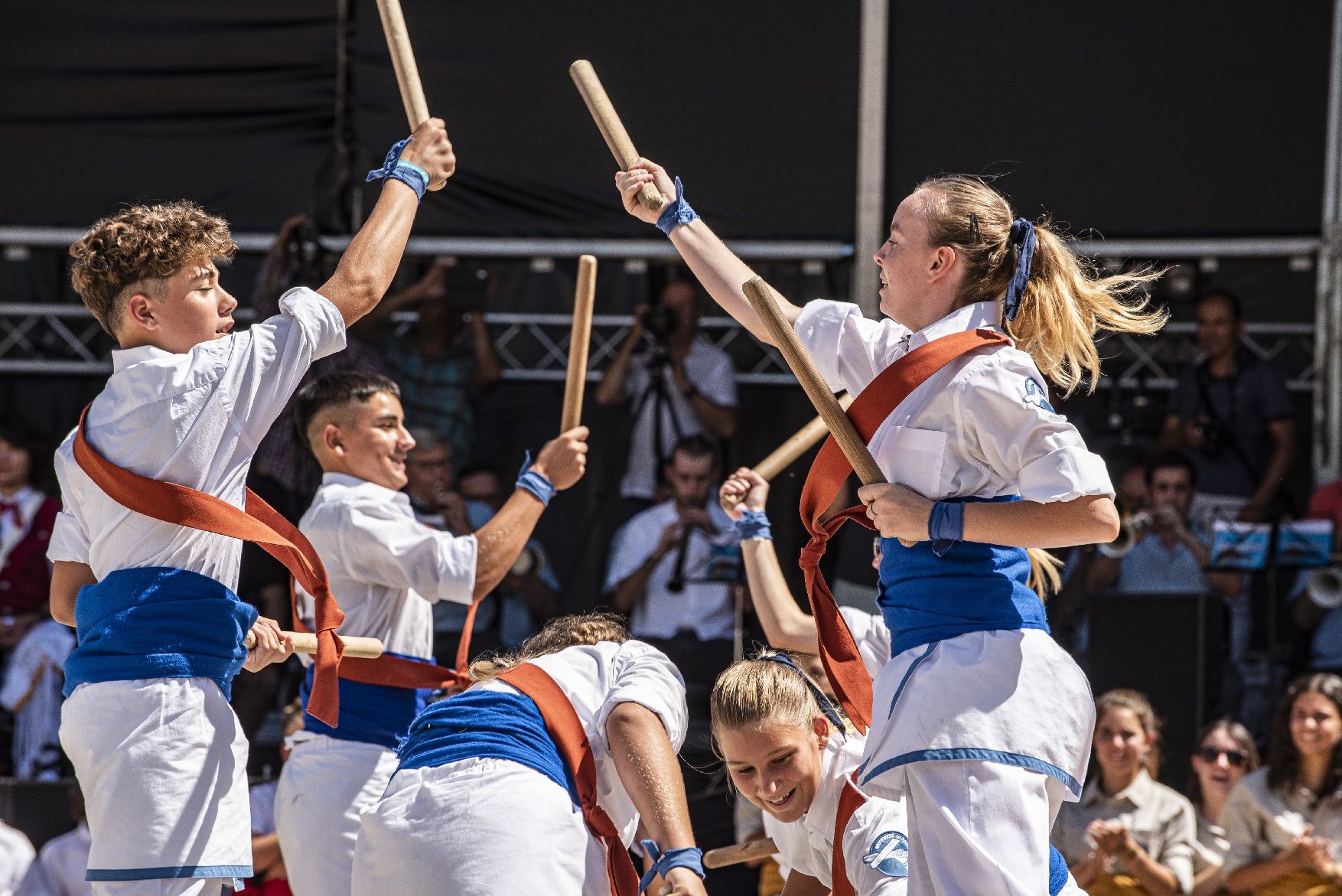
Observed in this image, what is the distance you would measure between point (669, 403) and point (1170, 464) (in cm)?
212

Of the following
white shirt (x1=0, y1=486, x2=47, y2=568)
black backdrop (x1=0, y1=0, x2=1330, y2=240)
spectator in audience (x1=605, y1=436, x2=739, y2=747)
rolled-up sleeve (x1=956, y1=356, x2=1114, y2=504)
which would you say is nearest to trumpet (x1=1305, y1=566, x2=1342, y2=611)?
black backdrop (x1=0, y1=0, x2=1330, y2=240)

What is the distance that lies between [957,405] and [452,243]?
4610 millimetres

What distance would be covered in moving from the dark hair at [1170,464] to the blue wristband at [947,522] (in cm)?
427

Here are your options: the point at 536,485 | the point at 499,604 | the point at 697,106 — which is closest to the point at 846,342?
the point at 536,485

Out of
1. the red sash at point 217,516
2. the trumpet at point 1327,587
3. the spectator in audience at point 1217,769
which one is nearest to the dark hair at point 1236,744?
the spectator in audience at point 1217,769

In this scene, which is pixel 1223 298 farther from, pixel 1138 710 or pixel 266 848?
pixel 266 848

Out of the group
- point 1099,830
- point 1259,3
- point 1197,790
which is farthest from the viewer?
point 1259,3

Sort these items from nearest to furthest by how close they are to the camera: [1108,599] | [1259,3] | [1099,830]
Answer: [1099,830]
[1108,599]
[1259,3]

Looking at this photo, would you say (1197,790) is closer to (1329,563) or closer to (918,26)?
(1329,563)

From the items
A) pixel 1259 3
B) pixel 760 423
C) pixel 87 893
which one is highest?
pixel 1259 3

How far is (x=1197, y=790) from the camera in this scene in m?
5.79

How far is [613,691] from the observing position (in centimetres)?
295

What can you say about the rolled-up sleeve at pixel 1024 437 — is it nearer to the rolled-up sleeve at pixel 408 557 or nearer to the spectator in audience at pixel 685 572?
the rolled-up sleeve at pixel 408 557

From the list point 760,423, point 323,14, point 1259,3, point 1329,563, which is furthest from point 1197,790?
point 323,14
